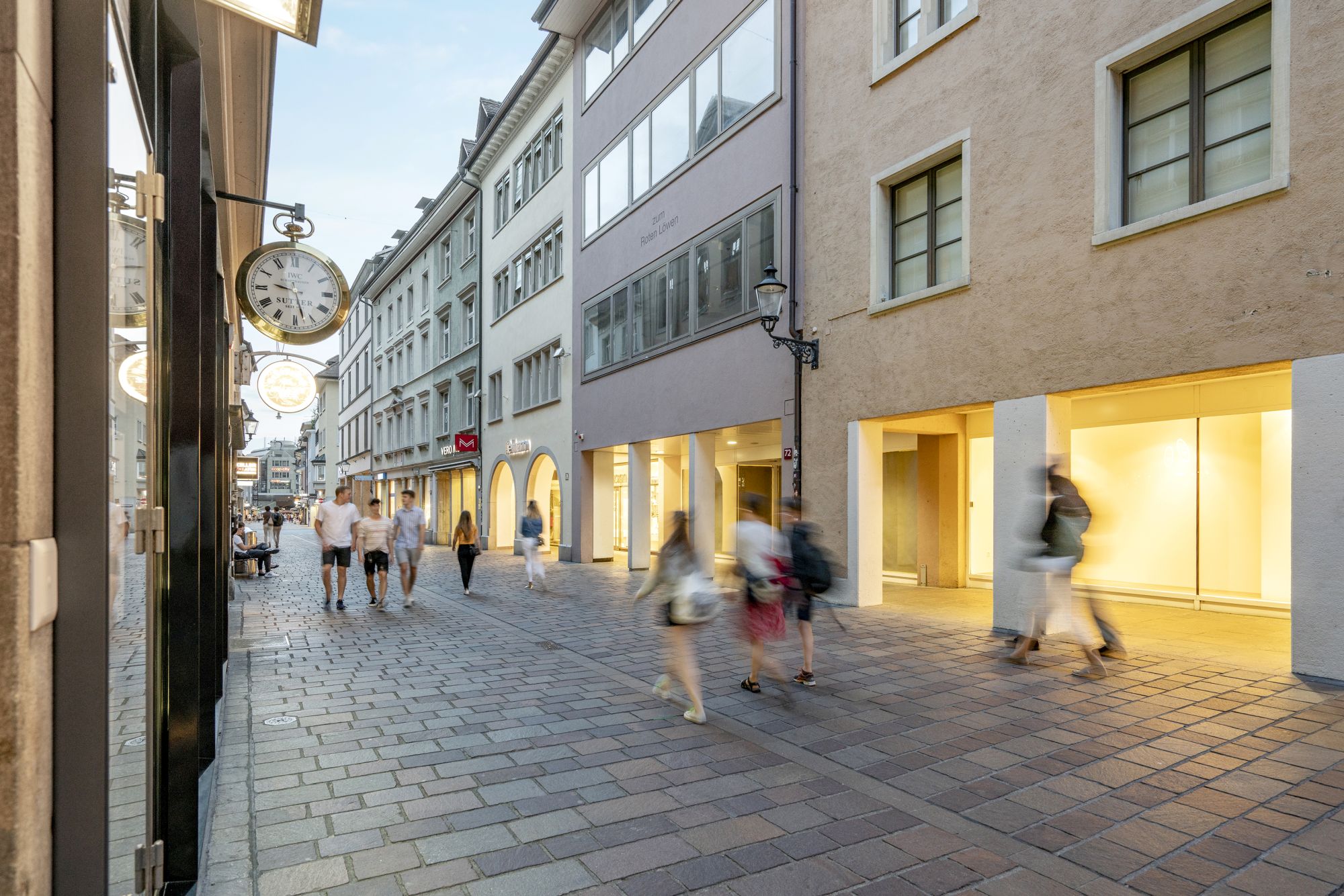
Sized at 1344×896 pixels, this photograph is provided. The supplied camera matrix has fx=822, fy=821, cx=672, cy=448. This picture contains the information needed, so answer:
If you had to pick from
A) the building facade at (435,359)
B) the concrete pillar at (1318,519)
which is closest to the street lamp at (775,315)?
the concrete pillar at (1318,519)

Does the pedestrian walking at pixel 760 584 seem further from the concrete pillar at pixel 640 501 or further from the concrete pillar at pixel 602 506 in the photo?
the concrete pillar at pixel 602 506

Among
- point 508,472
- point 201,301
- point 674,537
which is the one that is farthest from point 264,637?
point 508,472

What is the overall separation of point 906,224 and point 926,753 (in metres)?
8.79

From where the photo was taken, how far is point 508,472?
28.1 m

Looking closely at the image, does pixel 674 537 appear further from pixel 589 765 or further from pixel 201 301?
pixel 201 301

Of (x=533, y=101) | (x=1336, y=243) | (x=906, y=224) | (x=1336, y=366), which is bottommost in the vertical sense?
(x=1336, y=366)

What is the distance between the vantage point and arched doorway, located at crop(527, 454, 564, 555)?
25.1 m

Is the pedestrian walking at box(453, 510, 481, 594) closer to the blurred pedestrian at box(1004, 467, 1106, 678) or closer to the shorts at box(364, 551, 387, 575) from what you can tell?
the shorts at box(364, 551, 387, 575)

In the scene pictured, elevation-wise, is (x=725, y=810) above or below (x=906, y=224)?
below

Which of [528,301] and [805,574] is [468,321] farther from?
[805,574]

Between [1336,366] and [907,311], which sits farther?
[907,311]

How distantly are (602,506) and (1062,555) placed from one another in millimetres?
14978

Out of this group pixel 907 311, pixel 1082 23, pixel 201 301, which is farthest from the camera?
pixel 907 311

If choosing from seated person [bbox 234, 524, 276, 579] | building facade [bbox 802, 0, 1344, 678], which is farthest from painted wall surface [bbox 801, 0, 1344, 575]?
Answer: seated person [bbox 234, 524, 276, 579]
